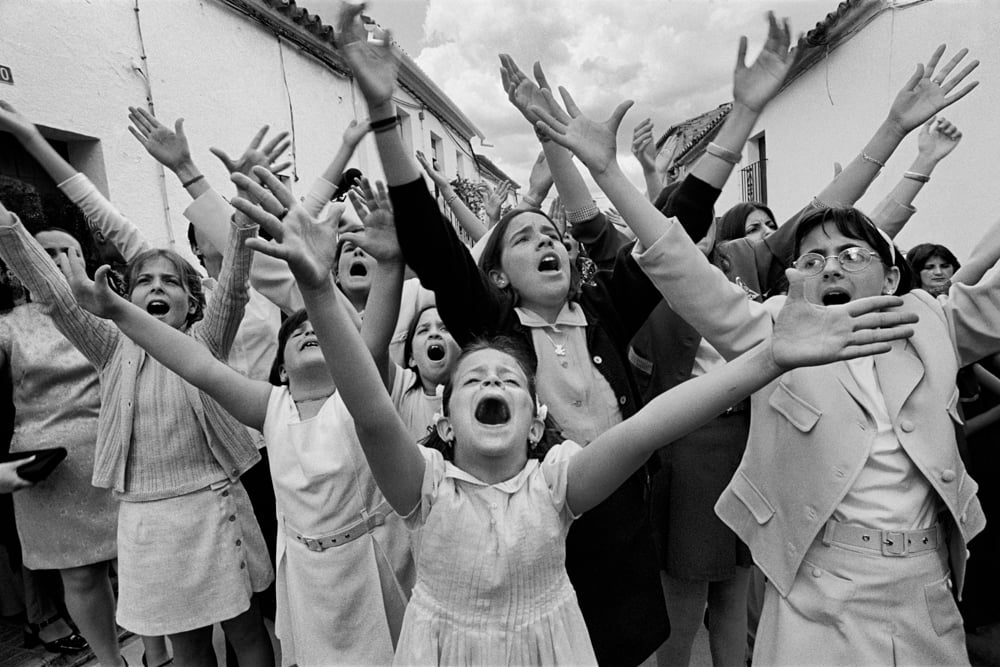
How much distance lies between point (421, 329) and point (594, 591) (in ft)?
3.31

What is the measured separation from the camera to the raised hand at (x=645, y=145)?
2885 millimetres

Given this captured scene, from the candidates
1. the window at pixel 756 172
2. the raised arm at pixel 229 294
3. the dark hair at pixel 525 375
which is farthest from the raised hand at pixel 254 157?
the window at pixel 756 172

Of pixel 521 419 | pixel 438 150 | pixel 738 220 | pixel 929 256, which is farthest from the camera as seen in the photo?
pixel 438 150

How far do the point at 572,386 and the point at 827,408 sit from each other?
0.65 m

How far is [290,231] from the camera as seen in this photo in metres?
1.14

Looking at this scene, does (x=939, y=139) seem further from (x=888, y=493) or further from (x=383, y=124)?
(x=383, y=124)

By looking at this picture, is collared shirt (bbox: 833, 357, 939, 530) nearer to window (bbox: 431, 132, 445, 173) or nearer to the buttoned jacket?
the buttoned jacket

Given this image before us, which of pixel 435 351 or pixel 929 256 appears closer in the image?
pixel 435 351

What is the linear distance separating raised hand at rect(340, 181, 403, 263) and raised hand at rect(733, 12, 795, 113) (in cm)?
104

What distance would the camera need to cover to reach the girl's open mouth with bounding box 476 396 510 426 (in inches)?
55.6

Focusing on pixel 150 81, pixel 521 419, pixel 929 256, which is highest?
pixel 150 81

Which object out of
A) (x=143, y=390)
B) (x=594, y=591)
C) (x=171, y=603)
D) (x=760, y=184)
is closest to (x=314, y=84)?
(x=143, y=390)

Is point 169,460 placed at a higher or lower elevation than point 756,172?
lower

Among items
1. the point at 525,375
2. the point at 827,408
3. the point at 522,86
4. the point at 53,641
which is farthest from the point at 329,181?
the point at 53,641
